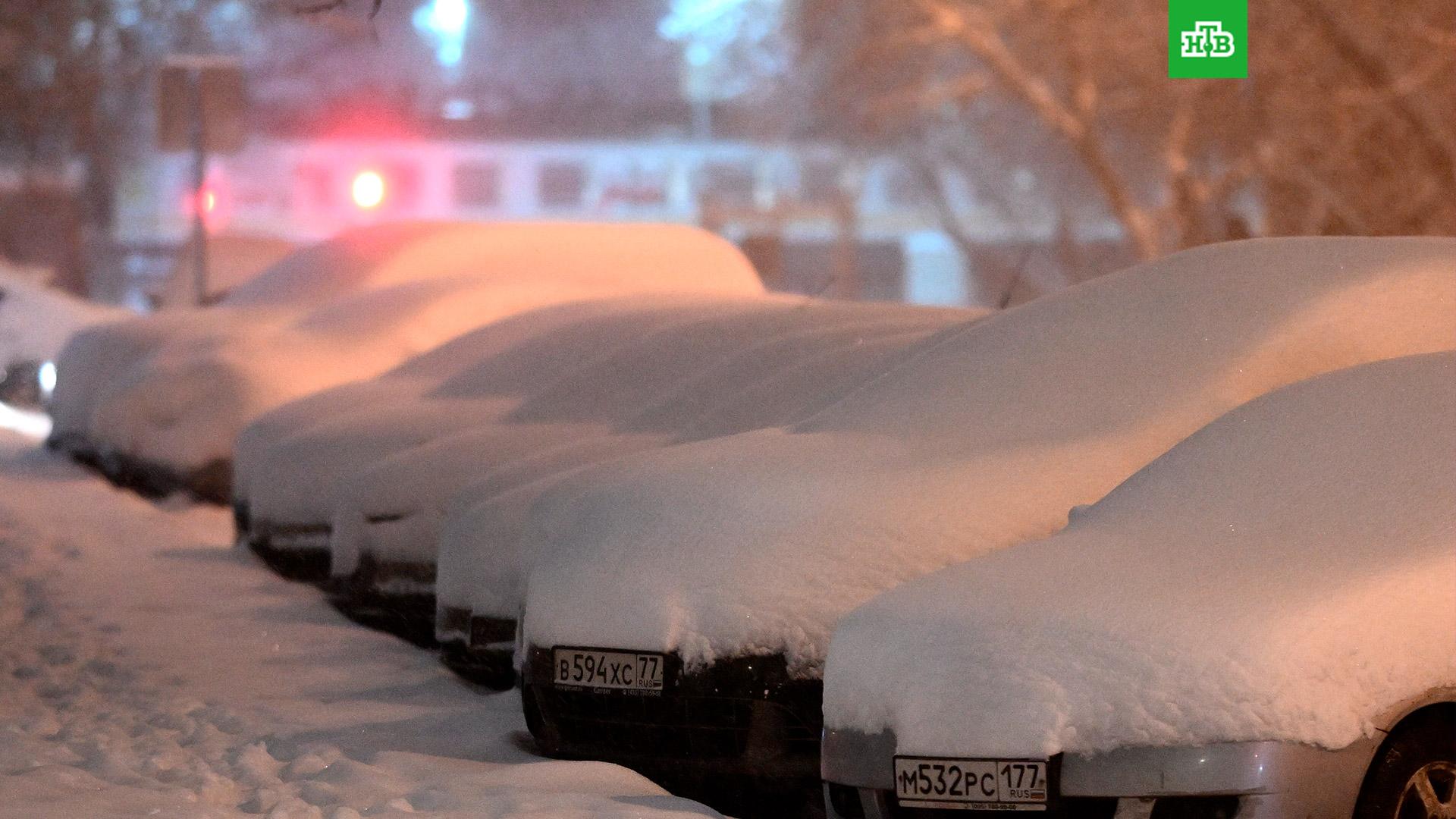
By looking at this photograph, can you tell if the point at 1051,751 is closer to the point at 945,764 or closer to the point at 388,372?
the point at 945,764

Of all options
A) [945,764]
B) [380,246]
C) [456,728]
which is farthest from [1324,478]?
[380,246]

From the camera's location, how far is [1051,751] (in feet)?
14.8

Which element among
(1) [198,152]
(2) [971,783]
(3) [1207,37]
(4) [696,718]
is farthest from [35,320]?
(2) [971,783]

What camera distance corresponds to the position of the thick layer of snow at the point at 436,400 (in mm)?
9180

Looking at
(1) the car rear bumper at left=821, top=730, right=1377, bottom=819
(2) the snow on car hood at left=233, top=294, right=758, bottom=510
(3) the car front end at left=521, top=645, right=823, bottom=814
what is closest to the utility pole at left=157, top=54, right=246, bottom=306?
(2) the snow on car hood at left=233, top=294, right=758, bottom=510

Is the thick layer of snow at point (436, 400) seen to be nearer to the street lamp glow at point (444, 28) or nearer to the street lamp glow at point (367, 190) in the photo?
the street lamp glow at point (367, 190)

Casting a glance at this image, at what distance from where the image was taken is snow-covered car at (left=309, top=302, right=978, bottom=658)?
25.5ft

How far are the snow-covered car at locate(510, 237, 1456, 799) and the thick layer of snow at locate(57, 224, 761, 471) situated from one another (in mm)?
5728

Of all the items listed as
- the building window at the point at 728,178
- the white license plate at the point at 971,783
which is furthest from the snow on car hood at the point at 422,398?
the building window at the point at 728,178

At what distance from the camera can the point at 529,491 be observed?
7172mm

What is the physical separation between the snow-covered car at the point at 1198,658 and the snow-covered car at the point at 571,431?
263 centimetres

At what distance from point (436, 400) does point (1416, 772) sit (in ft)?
19.5

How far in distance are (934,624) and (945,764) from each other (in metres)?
0.31

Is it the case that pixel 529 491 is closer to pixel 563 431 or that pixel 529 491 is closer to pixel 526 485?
pixel 526 485
